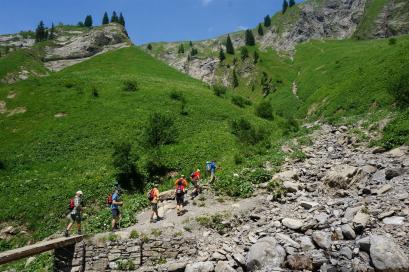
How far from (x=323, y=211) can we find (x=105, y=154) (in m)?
28.0

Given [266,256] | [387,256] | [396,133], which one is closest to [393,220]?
[387,256]

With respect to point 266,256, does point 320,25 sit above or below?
above

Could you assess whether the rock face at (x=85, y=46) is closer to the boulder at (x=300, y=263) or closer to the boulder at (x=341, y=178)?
the boulder at (x=341, y=178)

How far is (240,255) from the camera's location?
1711 cm

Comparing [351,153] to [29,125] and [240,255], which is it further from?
[29,125]

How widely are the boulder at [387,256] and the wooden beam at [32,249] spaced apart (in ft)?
48.9

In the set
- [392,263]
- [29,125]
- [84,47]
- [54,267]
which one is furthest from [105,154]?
[84,47]

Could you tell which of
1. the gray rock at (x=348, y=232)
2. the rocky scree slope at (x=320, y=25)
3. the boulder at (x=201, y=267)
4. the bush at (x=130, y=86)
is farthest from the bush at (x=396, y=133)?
the rocky scree slope at (x=320, y=25)

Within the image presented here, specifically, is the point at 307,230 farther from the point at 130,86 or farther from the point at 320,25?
the point at 320,25

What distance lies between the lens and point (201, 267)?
1705 cm

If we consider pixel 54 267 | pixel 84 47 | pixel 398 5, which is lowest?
pixel 54 267

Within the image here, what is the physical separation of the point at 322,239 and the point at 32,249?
13415 millimetres

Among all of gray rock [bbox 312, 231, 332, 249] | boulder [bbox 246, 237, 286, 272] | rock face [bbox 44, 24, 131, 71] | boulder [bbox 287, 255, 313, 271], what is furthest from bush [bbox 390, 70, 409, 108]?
rock face [bbox 44, 24, 131, 71]

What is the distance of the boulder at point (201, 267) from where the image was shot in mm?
16841
